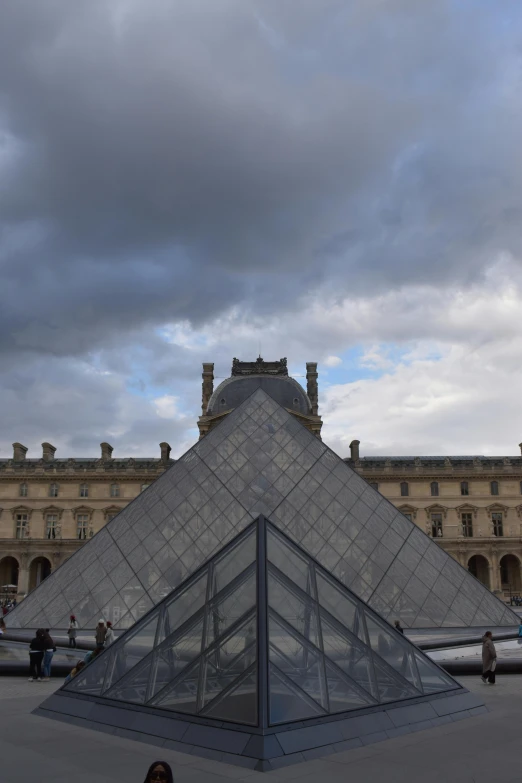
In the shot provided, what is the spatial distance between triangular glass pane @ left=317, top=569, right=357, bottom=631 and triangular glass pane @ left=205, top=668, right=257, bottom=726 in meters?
1.63

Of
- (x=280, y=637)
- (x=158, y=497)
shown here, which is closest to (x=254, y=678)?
(x=280, y=637)

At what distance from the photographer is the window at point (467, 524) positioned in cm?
4869

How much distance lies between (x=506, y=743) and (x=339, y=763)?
1791 millimetres

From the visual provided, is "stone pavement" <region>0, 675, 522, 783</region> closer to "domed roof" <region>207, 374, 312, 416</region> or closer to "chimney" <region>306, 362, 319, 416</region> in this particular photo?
"domed roof" <region>207, 374, 312, 416</region>

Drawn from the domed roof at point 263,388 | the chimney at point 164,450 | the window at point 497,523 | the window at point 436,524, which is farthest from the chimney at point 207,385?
the window at point 497,523

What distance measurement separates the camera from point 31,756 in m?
5.76

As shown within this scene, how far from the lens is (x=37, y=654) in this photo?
10.5 m

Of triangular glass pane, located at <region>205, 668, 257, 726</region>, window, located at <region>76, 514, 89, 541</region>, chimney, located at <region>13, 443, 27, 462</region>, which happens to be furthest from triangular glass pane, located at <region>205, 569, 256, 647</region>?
chimney, located at <region>13, 443, 27, 462</region>

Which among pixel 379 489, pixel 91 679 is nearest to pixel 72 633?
pixel 91 679

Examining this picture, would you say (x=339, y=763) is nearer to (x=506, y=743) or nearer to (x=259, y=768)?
(x=259, y=768)

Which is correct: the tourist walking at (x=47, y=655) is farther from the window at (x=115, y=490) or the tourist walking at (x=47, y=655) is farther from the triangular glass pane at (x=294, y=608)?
the window at (x=115, y=490)

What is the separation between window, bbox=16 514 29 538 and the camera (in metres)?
49.6

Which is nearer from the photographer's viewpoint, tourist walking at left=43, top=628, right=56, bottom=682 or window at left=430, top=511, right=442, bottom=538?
tourist walking at left=43, top=628, right=56, bottom=682

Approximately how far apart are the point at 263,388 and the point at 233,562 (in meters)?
47.1
